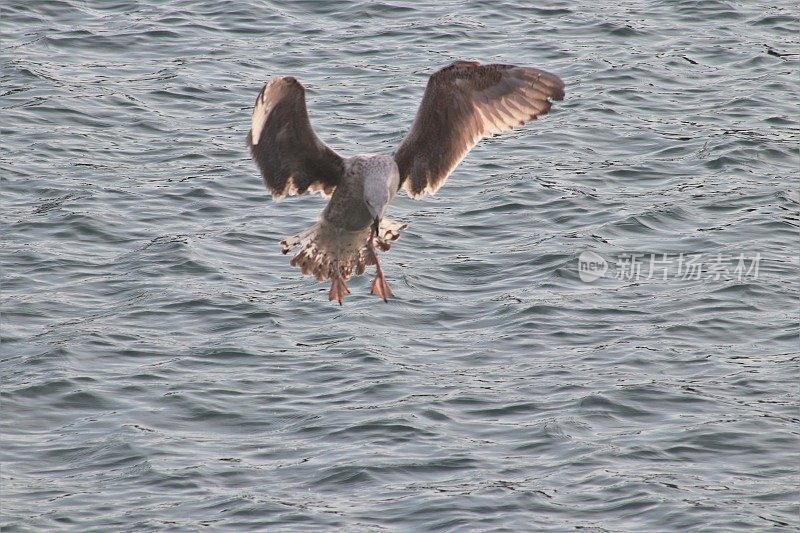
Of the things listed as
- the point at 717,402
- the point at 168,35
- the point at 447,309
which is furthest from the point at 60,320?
the point at 168,35

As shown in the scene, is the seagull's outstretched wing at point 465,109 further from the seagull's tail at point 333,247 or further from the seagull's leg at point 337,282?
the seagull's leg at point 337,282

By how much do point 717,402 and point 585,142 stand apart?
5.00 metres

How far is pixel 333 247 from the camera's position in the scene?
10.4 m

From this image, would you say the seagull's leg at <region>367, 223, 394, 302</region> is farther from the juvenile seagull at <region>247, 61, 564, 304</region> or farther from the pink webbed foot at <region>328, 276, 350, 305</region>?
the pink webbed foot at <region>328, 276, 350, 305</region>

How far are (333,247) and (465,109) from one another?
1.22 metres

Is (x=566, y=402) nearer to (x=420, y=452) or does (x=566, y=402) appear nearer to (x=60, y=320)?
(x=420, y=452)

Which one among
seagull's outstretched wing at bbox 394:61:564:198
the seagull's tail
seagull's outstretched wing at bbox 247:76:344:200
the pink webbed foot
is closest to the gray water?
the pink webbed foot

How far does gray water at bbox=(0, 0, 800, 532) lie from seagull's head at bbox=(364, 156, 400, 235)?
6.22ft

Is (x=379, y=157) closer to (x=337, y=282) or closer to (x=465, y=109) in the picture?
(x=465, y=109)

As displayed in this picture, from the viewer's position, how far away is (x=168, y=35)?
1859 centimetres

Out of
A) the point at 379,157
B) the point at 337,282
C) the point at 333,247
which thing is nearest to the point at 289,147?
the point at 379,157

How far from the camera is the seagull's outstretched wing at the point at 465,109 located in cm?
1005

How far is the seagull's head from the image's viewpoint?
31.6 feet

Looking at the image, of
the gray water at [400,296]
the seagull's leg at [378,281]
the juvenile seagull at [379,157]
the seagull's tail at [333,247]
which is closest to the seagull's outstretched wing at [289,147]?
the juvenile seagull at [379,157]
